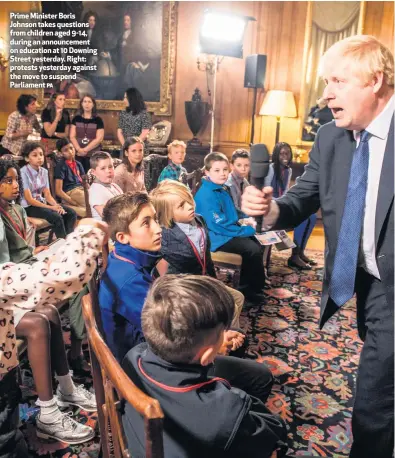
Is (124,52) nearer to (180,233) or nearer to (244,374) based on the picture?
(180,233)

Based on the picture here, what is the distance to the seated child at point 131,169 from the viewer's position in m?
3.82

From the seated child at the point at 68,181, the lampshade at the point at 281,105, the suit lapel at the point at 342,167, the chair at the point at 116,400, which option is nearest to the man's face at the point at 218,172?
the seated child at the point at 68,181

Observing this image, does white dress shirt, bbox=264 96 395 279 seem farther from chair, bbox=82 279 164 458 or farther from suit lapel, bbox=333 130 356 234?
chair, bbox=82 279 164 458

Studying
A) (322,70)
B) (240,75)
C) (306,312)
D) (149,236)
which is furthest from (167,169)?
(240,75)

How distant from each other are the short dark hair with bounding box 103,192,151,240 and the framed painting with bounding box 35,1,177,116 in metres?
5.72

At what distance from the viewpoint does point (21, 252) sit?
92.3 inches

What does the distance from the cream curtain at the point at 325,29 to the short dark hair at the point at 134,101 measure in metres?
2.49

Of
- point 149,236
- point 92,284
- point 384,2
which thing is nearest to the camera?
point 92,284

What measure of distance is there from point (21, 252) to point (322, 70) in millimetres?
1703

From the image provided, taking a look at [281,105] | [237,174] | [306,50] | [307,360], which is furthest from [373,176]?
[306,50]

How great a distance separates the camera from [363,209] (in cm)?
148

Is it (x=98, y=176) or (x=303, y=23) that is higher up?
(x=303, y=23)

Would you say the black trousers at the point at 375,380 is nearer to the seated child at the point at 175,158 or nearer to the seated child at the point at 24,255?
the seated child at the point at 24,255

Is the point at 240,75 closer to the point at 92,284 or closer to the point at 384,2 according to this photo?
the point at 384,2
